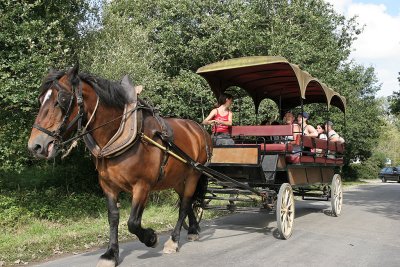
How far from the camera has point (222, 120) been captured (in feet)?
26.7

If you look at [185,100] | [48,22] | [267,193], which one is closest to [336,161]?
[267,193]

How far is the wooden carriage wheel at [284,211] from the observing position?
748 cm

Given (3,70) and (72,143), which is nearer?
(72,143)

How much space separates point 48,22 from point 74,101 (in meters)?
7.65

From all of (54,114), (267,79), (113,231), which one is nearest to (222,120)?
(267,79)

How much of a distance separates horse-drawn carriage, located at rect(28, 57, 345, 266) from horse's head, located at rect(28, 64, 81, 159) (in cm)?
1

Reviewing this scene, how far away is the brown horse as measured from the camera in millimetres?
4793

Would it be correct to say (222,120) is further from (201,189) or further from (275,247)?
→ (275,247)

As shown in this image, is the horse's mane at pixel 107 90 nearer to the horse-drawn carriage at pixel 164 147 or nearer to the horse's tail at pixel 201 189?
the horse-drawn carriage at pixel 164 147

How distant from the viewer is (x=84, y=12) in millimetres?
14359

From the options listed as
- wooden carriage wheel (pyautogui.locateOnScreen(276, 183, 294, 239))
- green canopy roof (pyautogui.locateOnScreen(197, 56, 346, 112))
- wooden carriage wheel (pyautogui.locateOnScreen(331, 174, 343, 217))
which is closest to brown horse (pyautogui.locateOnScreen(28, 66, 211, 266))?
wooden carriage wheel (pyautogui.locateOnScreen(276, 183, 294, 239))

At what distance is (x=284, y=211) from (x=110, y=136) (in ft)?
12.4

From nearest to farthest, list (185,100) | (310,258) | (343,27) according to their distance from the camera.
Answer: (310,258) < (185,100) < (343,27)

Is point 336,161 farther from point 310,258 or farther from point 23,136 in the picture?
point 23,136
